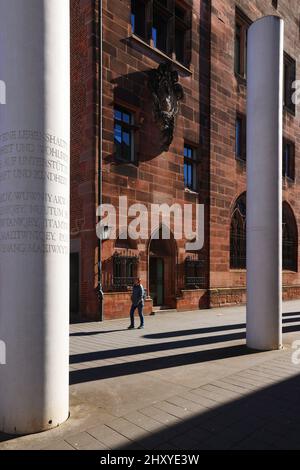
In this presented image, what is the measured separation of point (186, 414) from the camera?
445 cm

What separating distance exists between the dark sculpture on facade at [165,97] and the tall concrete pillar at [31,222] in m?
10.0

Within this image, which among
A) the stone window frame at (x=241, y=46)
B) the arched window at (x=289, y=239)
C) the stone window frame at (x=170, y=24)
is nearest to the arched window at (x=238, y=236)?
the arched window at (x=289, y=239)

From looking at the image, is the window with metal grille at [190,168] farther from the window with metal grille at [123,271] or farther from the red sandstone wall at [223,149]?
the window with metal grille at [123,271]

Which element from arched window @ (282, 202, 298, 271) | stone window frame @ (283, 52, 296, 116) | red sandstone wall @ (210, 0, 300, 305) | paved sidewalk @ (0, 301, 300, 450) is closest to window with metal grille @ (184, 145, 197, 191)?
red sandstone wall @ (210, 0, 300, 305)

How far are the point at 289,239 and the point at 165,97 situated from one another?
13.4m

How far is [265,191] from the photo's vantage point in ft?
26.5

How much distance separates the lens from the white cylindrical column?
26.2 ft

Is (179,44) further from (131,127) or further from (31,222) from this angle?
(31,222)

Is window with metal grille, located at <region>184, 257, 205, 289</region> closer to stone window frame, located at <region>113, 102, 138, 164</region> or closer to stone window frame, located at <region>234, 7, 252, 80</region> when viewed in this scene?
stone window frame, located at <region>113, 102, 138, 164</region>

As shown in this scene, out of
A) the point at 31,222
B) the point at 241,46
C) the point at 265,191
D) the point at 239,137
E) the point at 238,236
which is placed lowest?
the point at 31,222

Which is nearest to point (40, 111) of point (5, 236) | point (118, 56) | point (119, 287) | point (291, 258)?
point (5, 236)

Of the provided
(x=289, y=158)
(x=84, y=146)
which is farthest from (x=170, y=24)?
(x=289, y=158)

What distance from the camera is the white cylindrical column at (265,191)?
26.2 feet

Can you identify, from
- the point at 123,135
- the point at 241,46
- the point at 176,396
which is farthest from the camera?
the point at 241,46
